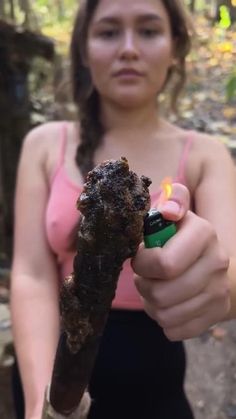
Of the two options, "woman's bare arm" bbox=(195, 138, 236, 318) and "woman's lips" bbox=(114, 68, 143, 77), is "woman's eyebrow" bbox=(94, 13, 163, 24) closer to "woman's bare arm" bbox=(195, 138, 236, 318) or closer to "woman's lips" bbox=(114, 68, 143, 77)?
"woman's lips" bbox=(114, 68, 143, 77)

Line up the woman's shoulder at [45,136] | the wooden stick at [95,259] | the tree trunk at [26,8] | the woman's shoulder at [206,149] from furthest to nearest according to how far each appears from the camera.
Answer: the tree trunk at [26,8] < the woman's shoulder at [45,136] < the woman's shoulder at [206,149] < the wooden stick at [95,259]

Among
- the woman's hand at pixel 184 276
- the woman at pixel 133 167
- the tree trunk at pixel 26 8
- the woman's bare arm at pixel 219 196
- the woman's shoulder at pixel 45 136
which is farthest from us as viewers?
the tree trunk at pixel 26 8

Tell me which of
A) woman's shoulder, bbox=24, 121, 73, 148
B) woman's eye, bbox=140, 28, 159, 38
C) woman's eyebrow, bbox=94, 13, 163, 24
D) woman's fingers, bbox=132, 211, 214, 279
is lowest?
woman's shoulder, bbox=24, 121, 73, 148

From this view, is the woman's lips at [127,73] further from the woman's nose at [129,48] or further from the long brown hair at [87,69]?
the long brown hair at [87,69]

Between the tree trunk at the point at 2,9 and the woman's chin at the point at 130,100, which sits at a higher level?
the woman's chin at the point at 130,100

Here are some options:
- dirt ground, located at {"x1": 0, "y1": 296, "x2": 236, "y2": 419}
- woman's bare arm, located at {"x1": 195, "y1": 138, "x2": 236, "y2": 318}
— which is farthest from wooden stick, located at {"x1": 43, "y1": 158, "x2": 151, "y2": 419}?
dirt ground, located at {"x1": 0, "y1": 296, "x2": 236, "y2": 419}

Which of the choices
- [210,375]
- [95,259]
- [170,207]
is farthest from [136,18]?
[210,375]

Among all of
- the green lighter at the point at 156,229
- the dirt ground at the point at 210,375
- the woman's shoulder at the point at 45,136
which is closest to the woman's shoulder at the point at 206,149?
the woman's shoulder at the point at 45,136
